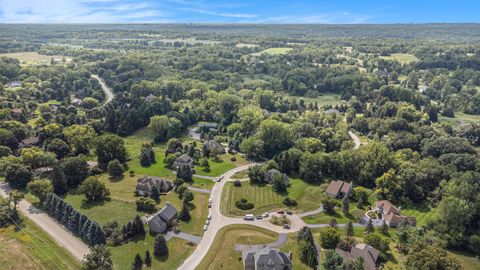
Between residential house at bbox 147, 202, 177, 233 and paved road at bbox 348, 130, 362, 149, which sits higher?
residential house at bbox 147, 202, 177, 233

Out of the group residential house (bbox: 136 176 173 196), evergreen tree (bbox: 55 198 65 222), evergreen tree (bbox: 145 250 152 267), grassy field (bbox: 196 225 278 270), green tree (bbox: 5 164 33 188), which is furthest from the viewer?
residential house (bbox: 136 176 173 196)

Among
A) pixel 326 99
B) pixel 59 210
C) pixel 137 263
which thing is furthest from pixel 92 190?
pixel 326 99

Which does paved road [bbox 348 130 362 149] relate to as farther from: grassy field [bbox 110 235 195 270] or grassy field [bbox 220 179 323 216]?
grassy field [bbox 110 235 195 270]

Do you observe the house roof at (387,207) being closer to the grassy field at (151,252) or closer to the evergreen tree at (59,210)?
the grassy field at (151,252)

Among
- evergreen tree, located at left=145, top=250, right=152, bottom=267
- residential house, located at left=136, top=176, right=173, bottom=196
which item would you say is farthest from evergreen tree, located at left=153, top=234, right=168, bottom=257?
residential house, located at left=136, top=176, right=173, bottom=196

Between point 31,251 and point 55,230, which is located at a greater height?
point 55,230

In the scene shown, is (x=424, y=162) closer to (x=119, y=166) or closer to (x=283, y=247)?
(x=283, y=247)

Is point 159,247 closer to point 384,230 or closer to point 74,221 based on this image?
point 74,221
